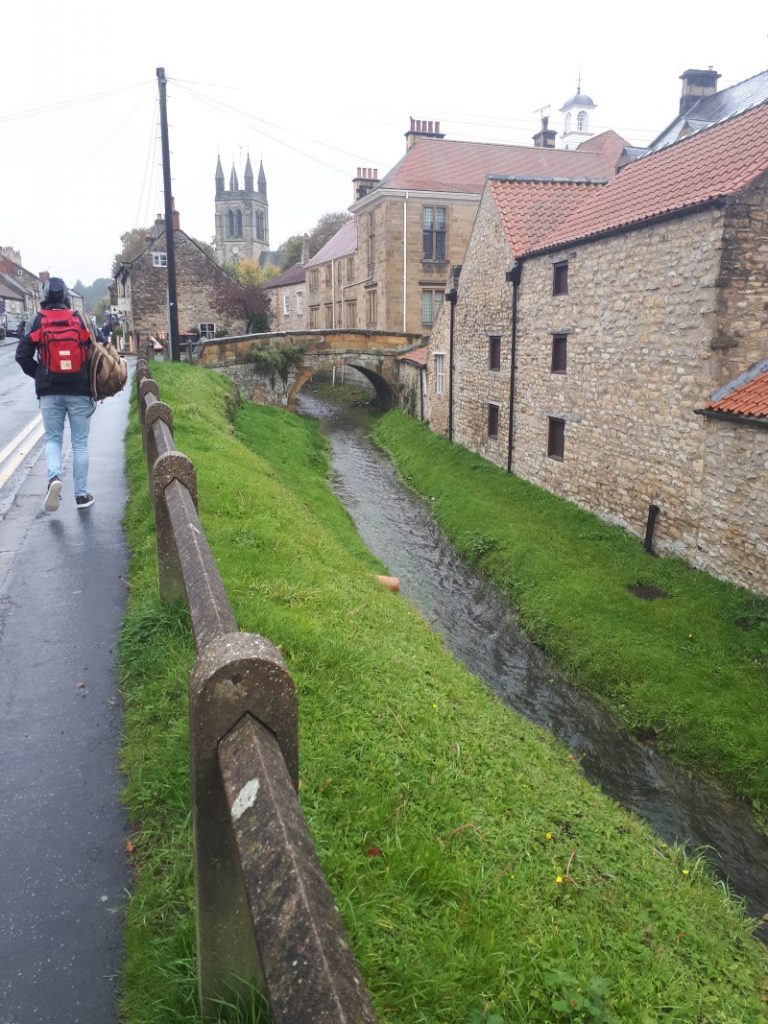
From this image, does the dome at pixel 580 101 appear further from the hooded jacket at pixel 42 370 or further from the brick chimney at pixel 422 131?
the hooded jacket at pixel 42 370

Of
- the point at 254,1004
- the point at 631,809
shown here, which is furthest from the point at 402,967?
the point at 631,809

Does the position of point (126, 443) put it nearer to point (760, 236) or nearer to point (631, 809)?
point (631, 809)

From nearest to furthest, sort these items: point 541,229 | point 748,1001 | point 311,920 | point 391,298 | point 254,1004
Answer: point 311,920, point 254,1004, point 748,1001, point 541,229, point 391,298

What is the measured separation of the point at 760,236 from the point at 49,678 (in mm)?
11922

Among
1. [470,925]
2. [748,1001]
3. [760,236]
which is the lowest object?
[748,1001]

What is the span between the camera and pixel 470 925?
368 cm

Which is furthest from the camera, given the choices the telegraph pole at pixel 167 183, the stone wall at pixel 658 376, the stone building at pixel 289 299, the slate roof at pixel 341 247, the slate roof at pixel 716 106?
the stone building at pixel 289 299

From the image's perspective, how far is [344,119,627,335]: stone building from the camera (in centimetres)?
3897

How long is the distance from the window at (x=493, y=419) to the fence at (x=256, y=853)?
20.0m

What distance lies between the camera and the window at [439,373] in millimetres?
27047

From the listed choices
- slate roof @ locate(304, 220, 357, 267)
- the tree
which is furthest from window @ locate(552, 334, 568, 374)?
slate roof @ locate(304, 220, 357, 267)

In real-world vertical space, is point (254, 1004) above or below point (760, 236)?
below

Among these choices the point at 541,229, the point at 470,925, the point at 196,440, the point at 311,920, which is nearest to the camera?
the point at 311,920

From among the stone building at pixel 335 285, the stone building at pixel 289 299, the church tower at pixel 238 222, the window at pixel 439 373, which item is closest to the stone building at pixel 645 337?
the window at pixel 439 373
